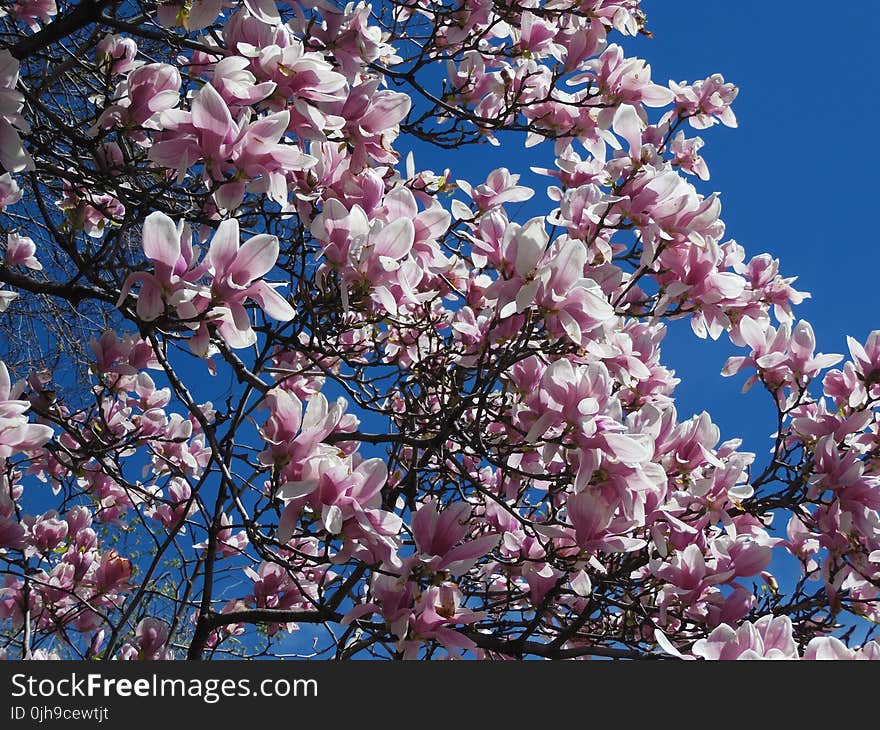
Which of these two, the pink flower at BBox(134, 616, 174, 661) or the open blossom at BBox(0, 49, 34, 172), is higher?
the open blossom at BBox(0, 49, 34, 172)

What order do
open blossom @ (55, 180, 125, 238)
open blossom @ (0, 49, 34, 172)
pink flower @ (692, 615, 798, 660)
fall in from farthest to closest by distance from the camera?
open blossom @ (55, 180, 125, 238), open blossom @ (0, 49, 34, 172), pink flower @ (692, 615, 798, 660)

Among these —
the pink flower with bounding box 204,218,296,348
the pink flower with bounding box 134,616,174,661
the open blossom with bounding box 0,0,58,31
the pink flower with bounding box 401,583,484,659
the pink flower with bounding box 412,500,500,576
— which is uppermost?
the open blossom with bounding box 0,0,58,31

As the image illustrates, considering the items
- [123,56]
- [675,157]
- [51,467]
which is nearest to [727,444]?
[675,157]

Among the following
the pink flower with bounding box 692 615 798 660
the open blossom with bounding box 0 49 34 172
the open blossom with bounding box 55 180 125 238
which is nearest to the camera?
the pink flower with bounding box 692 615 798 660

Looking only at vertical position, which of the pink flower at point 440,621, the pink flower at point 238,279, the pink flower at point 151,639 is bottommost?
the pink flower at point 440,621

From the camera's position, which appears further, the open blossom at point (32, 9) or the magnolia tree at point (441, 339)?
the open blossom at point (32, 9)

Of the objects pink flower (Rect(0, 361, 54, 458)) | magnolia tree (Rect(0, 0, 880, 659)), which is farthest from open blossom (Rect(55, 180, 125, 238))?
pink flower (Rect(0, 361, 54, 458))

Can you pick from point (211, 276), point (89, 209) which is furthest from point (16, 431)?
point (89, 209)

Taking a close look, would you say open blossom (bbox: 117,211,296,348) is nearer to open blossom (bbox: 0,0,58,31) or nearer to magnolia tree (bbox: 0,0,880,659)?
magnolia tree (bbox: 0,0,880,659)

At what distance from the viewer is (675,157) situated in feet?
11.8

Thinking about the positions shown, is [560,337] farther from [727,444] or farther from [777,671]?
[727,444]

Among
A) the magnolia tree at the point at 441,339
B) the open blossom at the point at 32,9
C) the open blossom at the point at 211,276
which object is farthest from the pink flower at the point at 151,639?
the open blossom at the point at 32,9

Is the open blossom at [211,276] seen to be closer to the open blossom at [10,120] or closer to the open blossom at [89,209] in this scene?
the open blossom at [10,120]

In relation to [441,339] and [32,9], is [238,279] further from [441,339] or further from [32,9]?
[32,9]
